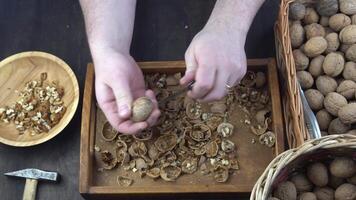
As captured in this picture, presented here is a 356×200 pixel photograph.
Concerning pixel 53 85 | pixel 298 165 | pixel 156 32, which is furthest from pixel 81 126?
pixel 298 165

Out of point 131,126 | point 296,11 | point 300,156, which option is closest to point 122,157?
point 131,126

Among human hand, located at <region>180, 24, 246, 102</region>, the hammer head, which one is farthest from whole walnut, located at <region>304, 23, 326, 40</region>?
the hammer head

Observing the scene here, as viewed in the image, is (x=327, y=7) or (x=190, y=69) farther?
(x=327, y=7)

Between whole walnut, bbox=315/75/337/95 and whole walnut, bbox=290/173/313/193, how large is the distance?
19 centimetres

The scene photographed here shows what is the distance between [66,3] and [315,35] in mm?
602

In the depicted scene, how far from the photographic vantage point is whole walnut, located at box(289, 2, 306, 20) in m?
1.04

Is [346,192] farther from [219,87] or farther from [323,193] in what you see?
[219,87]

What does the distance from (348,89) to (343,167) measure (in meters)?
0.18

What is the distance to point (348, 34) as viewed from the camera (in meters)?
1.00

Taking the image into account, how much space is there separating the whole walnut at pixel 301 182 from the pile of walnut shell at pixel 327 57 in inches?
5.0

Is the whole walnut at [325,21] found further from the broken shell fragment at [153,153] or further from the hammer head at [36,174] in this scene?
the hammer head at [36,174]

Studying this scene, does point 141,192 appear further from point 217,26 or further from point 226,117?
point 217,26

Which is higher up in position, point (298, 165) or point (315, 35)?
point (315, 35)

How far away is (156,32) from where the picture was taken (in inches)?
45.8
